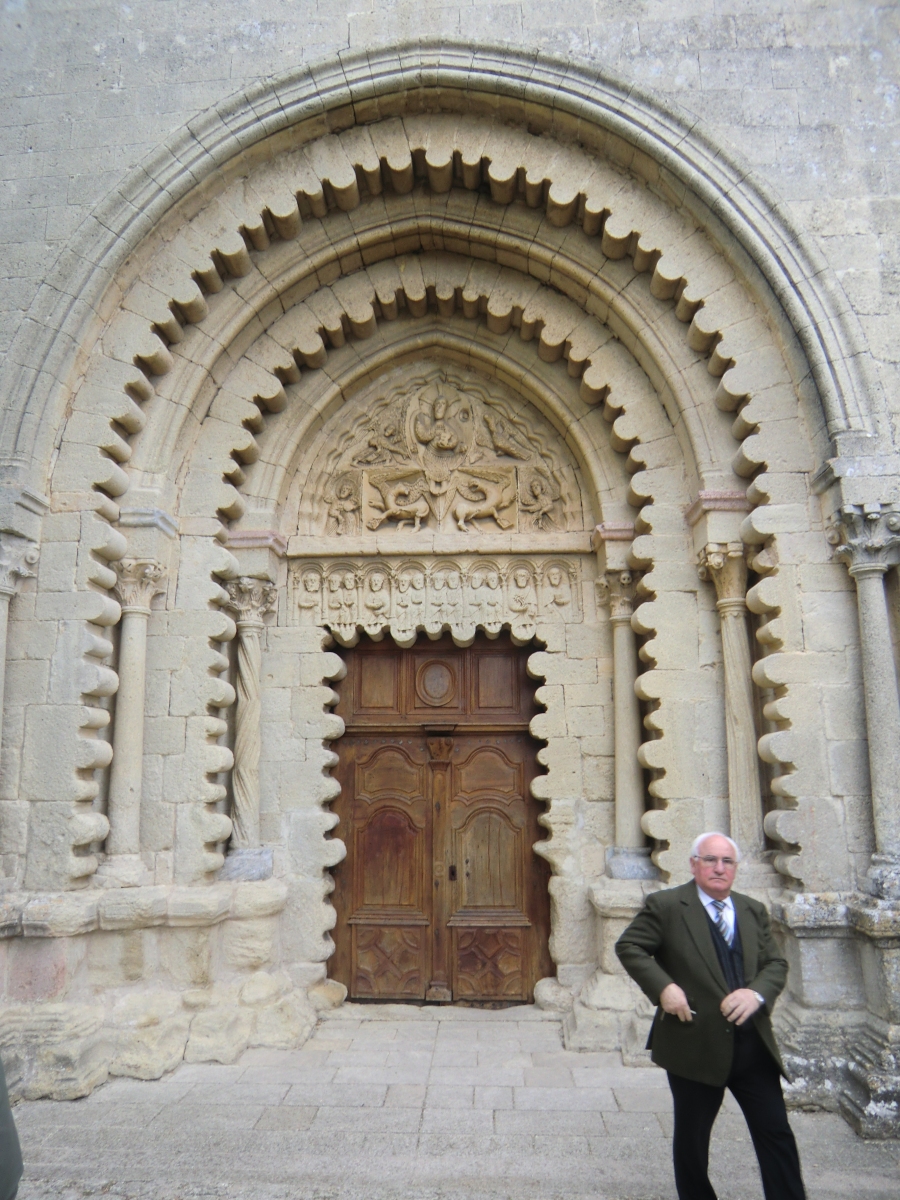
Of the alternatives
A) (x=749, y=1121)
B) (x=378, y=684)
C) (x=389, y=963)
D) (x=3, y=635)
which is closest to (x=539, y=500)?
(x=378, y=684)

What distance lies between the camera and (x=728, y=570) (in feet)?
17.5

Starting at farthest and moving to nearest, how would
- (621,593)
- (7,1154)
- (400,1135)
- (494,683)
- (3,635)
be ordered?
(494,683) → (621,593) → (3,635) → (400,1135) → (7,1154)

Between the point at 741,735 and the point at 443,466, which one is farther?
the point at 443,466

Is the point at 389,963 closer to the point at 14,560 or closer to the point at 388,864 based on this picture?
the point at 388,864

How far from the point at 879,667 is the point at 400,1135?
10.9ft

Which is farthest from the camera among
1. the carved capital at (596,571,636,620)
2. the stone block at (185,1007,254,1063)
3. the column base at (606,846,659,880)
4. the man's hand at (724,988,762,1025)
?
the carved capital at (596,571,636,620)

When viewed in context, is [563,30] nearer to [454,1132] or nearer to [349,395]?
[349,395]

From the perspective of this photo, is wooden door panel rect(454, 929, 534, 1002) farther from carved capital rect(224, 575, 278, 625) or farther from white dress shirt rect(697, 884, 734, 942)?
white dress shirt rect(697, 884, 734, 942)

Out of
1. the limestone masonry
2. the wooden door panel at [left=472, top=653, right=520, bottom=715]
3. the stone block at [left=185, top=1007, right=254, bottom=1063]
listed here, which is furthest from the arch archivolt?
the stone block at [left=185, top=1007, right=254, bottom=1063]

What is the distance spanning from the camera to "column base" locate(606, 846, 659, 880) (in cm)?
552

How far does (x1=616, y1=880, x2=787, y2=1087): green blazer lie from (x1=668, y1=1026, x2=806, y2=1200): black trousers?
0.05 meters

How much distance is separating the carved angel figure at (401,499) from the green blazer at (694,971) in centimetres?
398

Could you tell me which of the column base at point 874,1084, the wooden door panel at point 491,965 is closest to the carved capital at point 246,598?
the wooden door panel at point 491,965

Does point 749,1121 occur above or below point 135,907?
below
